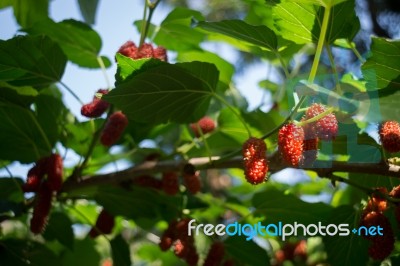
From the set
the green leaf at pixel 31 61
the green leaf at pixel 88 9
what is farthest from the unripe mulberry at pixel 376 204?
the green leaf at pixel 88 9

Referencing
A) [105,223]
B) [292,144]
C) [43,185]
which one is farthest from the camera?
[105,223]

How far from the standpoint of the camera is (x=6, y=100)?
1.11m

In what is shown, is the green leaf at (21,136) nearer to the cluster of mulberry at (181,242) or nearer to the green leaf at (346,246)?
the cluster of mulberry at (181,242)

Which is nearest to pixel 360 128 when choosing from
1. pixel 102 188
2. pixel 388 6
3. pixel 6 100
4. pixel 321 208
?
pixel 321 208

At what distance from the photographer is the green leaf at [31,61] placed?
3.35ft

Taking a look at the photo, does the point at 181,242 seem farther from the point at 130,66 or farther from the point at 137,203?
the point at 130,66

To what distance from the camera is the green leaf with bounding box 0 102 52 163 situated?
1179 millimetres

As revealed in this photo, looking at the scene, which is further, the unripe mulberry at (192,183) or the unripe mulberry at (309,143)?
the unripe mulberry at (192,183)

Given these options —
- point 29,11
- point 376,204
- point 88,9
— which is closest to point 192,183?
point 376,204

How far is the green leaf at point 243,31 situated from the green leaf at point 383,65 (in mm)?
197

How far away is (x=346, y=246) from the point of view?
1.08 metres

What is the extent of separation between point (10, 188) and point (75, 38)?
1.28 ft

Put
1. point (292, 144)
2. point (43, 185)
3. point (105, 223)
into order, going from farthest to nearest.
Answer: point (105, 223)
point (43, 185)
point (292, 144)

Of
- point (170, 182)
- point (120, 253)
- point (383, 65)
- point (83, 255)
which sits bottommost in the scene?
point (83, 255)
